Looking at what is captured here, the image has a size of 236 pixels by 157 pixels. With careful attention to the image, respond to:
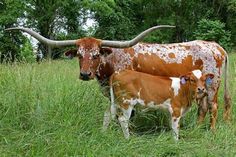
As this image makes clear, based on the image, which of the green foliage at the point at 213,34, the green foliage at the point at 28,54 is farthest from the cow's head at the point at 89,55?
the green foliage at the point at 213,34

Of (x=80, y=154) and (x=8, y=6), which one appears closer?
(x=80, y=154)

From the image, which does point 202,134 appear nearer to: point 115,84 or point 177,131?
point 177,131

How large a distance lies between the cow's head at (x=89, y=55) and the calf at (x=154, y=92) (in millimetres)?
318

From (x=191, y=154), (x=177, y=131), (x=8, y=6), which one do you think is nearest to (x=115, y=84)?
(x=177, y=131)

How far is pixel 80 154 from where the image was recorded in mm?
5152

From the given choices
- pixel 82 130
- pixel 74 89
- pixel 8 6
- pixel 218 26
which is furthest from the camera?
pixel 8 6

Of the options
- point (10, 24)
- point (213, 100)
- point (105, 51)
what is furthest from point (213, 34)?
point (105, 51)

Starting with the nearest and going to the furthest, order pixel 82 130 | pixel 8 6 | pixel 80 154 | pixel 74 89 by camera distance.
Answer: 1. pixel 80 154
2. pixel 82 130
3. pixel 74 89
4. pixel 8 6

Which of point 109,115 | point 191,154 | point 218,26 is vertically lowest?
point 191,154

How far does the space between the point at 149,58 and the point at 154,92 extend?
3.13ft

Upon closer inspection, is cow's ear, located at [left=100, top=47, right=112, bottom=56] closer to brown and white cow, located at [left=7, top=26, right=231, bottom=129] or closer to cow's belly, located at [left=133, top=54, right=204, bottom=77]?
brown and white cow, located at [left=7, top=26, right=231, bottom=129]

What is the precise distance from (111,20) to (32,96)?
29.9m

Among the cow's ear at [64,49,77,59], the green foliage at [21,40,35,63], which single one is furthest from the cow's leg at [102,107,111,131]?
the green foliage at [21,40,35,63]

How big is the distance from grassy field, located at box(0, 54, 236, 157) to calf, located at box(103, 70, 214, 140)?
24cm
